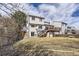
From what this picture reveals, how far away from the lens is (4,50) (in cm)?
241

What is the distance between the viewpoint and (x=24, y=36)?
2.42 metres

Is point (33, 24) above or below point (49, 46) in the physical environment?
above

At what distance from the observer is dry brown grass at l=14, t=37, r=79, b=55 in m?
2.37

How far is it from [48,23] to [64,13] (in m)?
0.22

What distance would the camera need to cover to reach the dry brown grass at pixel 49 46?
7.78ft

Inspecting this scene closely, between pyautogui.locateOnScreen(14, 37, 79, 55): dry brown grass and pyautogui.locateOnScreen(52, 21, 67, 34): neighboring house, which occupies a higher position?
pyautogui.locateOnScreen(52, 21, 67, 34): neighboring house

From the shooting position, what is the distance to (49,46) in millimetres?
2395

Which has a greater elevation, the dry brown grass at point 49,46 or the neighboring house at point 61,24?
the neighboring house at point 61,24

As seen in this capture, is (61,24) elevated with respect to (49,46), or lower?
elevated

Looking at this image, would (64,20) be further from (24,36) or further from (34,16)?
(24,36)

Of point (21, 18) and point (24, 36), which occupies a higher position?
point (21, 18)

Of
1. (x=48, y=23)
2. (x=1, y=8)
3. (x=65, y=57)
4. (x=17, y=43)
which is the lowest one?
(x=65, y=57)

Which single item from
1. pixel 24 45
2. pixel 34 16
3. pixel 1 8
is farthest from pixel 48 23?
pixel 1 8

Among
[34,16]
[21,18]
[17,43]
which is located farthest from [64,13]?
[17,43]
